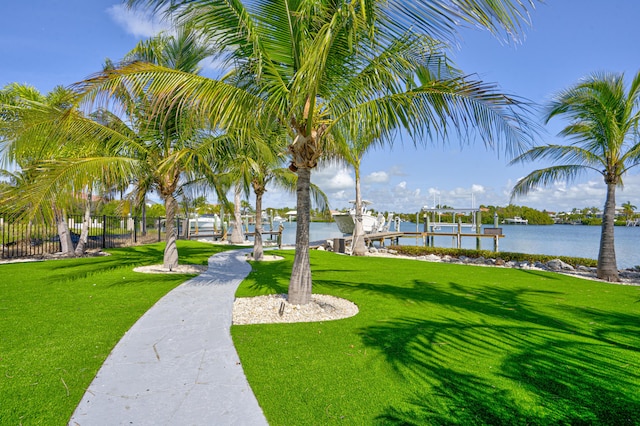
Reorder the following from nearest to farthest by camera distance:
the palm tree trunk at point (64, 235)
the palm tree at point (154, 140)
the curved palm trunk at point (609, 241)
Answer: the palm tree at point (154, 140)
the curved palm trunk at point (609, 241)
the palm tree trunk at point (64, 235)

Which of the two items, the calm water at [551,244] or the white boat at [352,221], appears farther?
the white boat at [352,221]

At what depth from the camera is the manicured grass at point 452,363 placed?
117 inches

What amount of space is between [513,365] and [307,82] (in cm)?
406

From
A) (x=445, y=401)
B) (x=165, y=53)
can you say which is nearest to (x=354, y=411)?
(x=445, y=401)

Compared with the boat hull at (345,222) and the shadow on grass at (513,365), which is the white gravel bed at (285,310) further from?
the boat hull at (345,222)

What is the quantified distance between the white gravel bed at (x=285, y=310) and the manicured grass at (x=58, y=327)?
5.45ft

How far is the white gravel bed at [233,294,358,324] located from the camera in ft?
18.9

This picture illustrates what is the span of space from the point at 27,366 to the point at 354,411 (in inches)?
134

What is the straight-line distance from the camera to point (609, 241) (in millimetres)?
11492

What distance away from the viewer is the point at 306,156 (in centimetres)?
605

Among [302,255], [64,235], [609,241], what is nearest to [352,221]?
[609,241]

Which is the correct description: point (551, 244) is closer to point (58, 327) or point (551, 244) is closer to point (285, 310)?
point (285, 310)

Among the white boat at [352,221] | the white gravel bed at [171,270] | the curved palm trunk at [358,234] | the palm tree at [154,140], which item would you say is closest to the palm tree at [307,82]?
the palm tree at [154,140]

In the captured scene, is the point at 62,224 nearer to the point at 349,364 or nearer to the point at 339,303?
the point at 339,303
